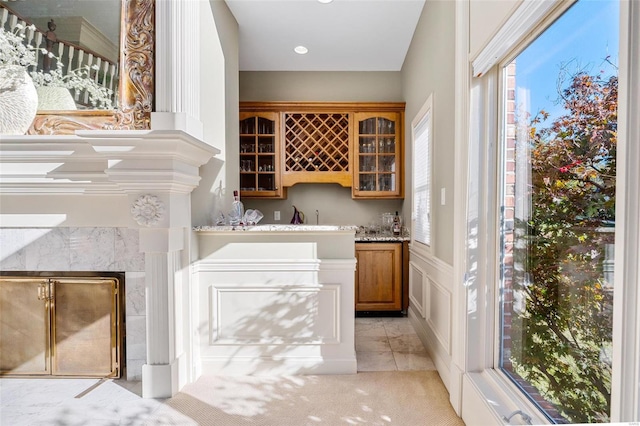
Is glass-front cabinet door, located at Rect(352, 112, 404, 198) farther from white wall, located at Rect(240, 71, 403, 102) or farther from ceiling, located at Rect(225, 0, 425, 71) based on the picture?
ceiling, located at Rect(225, 0, 425, 71)

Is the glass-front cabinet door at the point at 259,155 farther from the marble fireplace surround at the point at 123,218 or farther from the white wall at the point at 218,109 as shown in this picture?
the marble fireplace surround at the point at 123,218

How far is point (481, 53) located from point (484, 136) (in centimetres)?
42

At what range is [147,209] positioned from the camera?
194 cm

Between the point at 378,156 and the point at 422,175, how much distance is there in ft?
3.11

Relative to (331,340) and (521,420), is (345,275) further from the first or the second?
(521,420)

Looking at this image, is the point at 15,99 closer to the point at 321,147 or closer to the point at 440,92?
the point at 321,147

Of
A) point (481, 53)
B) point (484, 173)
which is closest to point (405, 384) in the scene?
point (484, 173)

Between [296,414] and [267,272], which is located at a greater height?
[267,272]

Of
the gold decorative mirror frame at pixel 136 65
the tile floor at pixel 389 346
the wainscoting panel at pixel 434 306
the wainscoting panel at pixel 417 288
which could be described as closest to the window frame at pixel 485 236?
the wainscoting panel at pixel 434 306

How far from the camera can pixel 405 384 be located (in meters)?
2.19

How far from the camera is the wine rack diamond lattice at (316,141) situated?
13.2 feet

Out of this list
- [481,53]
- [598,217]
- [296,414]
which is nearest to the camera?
[598,217]

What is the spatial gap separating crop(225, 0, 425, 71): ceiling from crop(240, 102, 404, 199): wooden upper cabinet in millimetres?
527

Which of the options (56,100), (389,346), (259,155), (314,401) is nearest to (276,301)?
(314,401)
